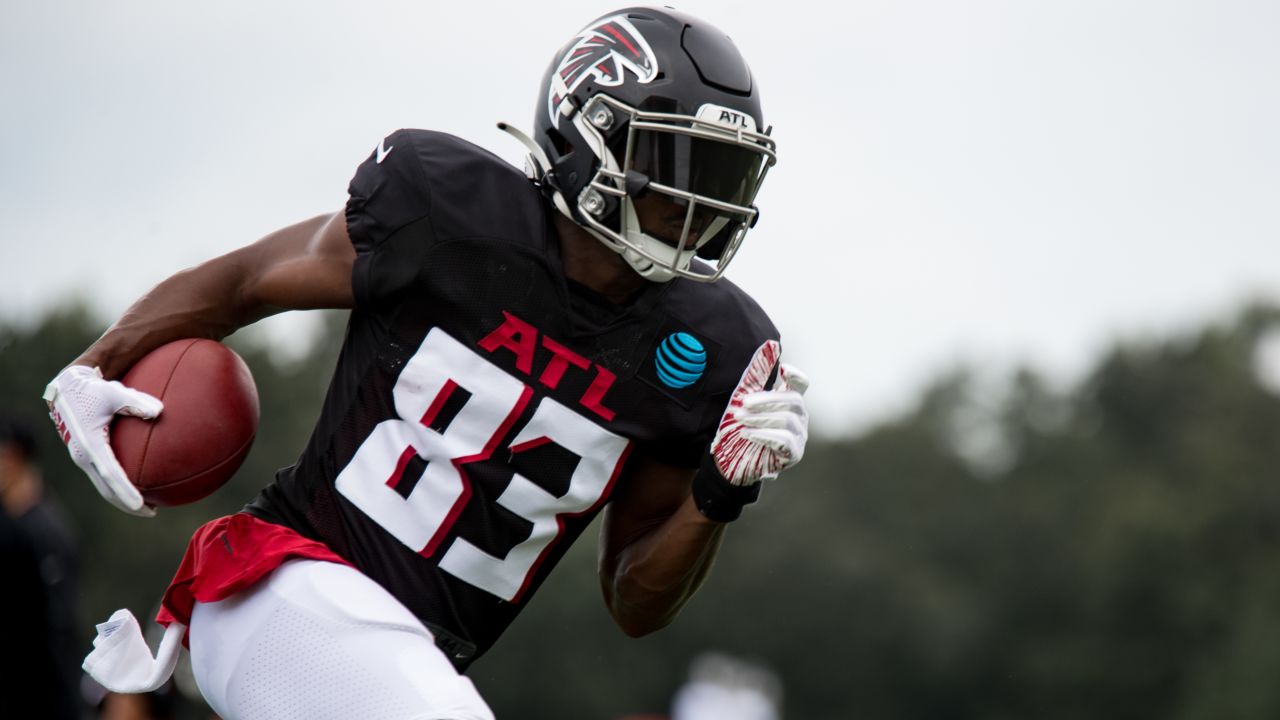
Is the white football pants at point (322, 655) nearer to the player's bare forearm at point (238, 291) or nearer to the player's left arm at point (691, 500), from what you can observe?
the player's bare forearm at point (238, 291)

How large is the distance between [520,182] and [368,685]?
1.32 meters

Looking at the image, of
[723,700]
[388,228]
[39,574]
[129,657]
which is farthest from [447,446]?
[723,700]

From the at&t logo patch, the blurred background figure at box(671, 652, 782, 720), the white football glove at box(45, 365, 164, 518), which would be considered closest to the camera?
the white football glove at box(45, 365, 164, 518)

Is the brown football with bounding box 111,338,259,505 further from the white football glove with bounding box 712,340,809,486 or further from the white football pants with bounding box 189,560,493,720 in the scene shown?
the white football glove with bounding box 712,340,809,486

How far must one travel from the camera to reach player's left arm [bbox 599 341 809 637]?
12.4 feet

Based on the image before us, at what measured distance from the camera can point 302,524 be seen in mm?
3887

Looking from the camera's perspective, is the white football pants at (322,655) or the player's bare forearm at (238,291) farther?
the player's bare forearm at (238,291)

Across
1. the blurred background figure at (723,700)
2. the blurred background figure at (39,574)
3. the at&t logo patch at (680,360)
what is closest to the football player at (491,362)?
the at&t logo patch at (680,360)

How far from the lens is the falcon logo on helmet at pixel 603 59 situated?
3.99m

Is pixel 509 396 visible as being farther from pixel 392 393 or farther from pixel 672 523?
pixel 672 523

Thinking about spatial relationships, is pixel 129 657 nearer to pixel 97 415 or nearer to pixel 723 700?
pixel 97 415

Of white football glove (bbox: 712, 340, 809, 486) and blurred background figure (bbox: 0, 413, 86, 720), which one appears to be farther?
blurred background figure (bbox: 0, 413, 86, 720)

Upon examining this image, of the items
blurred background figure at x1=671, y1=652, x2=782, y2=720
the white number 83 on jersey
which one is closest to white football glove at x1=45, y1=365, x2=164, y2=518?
the white number 83 on jersey

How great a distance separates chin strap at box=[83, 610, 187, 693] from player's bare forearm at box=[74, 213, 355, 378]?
0.61 m
